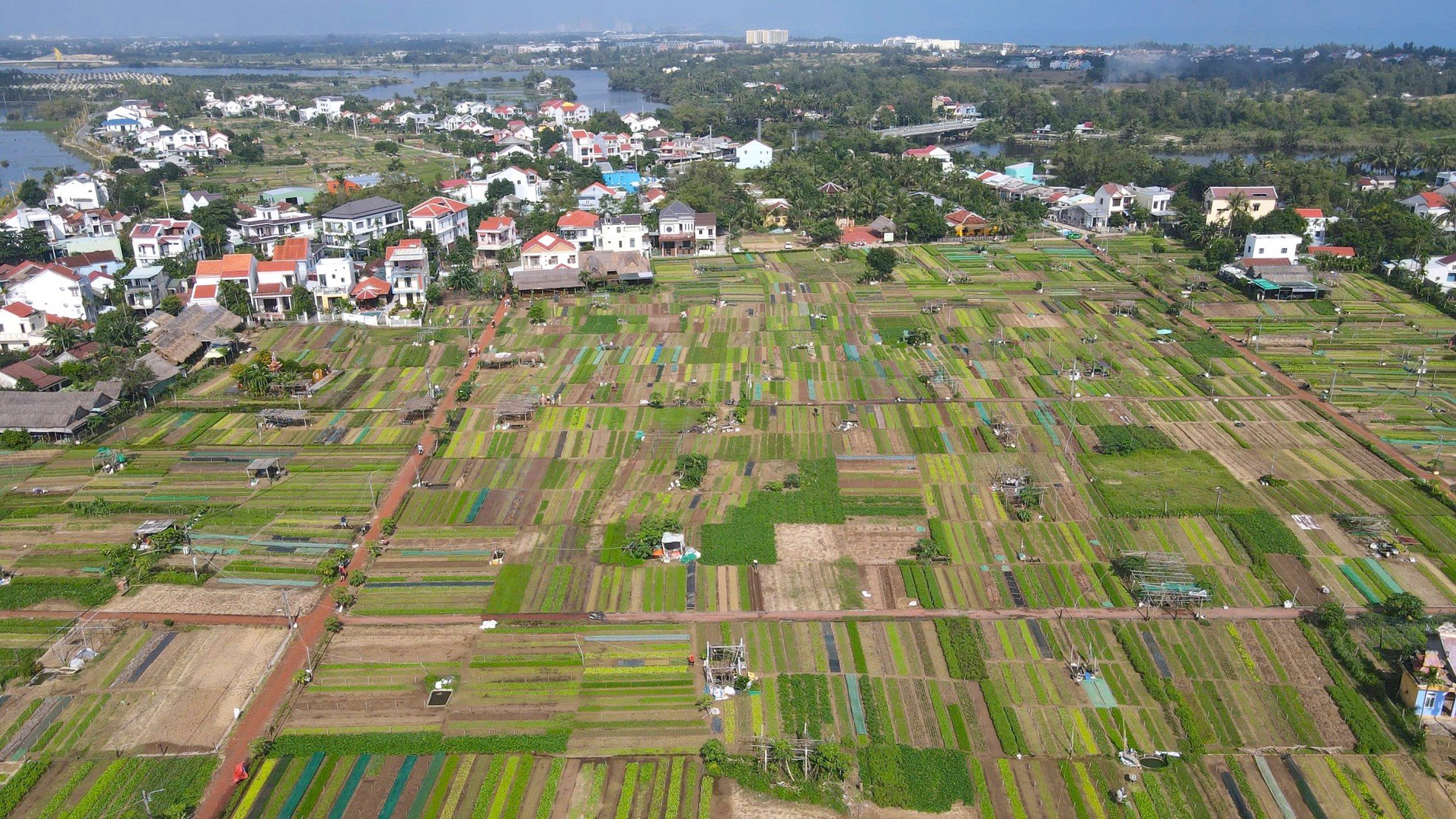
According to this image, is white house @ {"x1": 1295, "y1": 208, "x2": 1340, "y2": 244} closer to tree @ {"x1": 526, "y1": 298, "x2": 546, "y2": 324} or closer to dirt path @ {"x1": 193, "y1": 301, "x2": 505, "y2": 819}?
tree @ {"x1": 526, "y1": 298, "x2": 546, "y2": 324}

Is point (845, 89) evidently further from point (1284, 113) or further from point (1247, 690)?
point (1247, 690)

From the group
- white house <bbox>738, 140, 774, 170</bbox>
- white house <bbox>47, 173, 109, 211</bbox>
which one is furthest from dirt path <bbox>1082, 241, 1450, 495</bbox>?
white house <bbox>47, 173, 109, 211</bbox>

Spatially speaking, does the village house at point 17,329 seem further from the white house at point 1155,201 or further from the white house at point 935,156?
the white house at point 935,156

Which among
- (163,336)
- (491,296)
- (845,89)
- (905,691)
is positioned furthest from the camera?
(845,89)

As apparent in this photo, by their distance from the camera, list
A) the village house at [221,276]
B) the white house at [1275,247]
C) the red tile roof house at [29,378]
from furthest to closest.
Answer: the white house at [1275,247] → the village house at [221,276] → the red tile roof house at [29,378]

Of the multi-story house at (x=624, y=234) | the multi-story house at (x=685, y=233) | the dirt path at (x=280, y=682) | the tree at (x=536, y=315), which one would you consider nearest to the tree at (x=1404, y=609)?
the dirt path at (x=280, y=682)

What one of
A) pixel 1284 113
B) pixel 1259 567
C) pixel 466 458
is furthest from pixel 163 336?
pixel 1284 113
